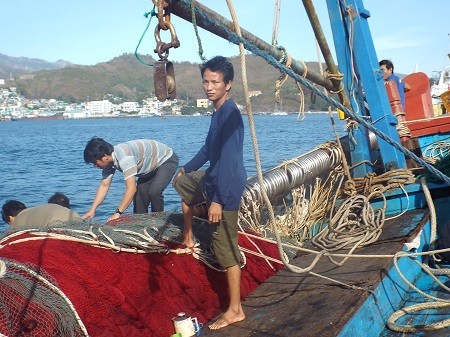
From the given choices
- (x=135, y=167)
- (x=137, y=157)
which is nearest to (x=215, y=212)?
(x=135, y=167)

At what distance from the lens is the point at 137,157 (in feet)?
19.5

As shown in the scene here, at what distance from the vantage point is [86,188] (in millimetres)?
19875

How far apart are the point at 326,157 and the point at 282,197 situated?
89cm

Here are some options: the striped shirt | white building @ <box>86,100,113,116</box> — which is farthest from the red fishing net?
white building @ <box>86,100,113,116</box>

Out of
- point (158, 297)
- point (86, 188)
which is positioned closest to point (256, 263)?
point (158, 297)

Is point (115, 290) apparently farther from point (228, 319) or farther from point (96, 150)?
point (96, 150)

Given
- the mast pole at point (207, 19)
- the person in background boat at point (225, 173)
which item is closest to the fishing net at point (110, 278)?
the person in background boat at point (225, 173)

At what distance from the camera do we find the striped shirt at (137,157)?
566 cm

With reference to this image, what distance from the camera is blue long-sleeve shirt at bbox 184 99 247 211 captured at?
3.49m

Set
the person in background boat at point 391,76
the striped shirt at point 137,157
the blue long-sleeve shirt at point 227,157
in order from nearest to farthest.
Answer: the blue long-sleeve shirt at point 227,157 < the striped shirt at point 137,157 < the person in background boat at point 391,76

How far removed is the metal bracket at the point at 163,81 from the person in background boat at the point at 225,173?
55cm

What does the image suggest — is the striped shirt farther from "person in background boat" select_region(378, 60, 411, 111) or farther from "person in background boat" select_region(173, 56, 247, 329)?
"person in background boat" select_region(378, 60, 411, 111)

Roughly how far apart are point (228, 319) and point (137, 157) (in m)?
2.78

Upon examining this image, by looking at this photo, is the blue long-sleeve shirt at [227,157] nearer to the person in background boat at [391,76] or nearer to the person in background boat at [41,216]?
the person in background boat at [41,216]
